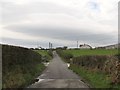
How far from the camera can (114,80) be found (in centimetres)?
1634

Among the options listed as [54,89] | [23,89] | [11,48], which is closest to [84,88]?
[54,89]

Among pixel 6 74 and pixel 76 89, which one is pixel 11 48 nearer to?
pixel 6 74

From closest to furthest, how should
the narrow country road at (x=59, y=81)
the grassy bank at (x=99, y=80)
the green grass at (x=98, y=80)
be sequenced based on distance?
the grassy bank at (x=99, y=80) → the green grass at (x=98, y=80) → the narrow country road at (x=59, y=81)

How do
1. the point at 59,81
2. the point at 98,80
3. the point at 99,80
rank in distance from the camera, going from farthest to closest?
the point at 59,81 < the point at 98,80 < the point at 99,80

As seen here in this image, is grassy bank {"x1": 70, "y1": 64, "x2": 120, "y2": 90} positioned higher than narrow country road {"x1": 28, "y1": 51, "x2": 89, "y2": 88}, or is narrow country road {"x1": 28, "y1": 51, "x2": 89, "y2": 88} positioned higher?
grassy bank {"x1": 70, "y1": 64, "x2": 120, "y2": 90}

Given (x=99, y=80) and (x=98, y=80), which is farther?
(x=98, y=80)

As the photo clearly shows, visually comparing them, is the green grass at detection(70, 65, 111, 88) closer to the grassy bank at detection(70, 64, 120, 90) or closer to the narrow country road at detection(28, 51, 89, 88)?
the grassy bank at detection(70, 64, 120, 90)

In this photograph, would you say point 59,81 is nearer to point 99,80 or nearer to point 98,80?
point 98,80

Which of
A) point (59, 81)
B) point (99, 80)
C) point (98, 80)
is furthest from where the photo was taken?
Answer: point (59, 81)

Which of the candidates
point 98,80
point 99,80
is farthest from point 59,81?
point 99,80

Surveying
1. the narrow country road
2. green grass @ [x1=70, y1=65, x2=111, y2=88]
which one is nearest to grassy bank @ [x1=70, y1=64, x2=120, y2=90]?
green grass @ [x1=70, y1=65, x2=111, y2=88]

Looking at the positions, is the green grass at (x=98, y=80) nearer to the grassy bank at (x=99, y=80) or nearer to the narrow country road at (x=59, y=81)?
the grassy bank at (x=99, y=80)

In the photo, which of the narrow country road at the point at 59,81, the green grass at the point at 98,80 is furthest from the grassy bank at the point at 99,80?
the narrow country road at the point at 59,81

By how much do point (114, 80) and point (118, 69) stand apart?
1.16 meters
